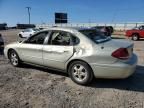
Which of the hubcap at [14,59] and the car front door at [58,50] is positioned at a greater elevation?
the car front door at [58,50]

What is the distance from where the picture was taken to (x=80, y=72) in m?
5.57

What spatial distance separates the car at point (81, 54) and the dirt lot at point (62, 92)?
13.7 inches

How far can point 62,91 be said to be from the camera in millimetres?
5188

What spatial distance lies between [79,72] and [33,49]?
1.89 meters

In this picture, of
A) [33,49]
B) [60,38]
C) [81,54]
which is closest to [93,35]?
[81,54]

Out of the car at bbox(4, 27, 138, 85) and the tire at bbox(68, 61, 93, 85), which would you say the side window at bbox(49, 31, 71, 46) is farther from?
the tire at bbox(68, 61, 93, 85)

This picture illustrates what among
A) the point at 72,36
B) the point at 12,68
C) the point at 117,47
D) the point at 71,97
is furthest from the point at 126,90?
the point at 12,68

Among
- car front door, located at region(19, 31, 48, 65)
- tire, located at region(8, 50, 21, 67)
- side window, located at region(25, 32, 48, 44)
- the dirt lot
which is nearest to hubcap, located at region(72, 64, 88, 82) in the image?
the dirt lot

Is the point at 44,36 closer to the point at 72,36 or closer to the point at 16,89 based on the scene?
the point at 72,36

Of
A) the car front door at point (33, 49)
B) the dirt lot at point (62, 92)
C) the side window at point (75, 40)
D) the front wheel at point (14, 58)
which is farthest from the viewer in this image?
the front wheel at point (14, 58)

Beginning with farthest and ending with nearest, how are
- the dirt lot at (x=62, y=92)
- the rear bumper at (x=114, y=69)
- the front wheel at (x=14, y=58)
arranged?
the front wheel at (x=14, y=58)
the rear bumper at (x=114, y=69)
the dirt lot at (x=62, y=92)

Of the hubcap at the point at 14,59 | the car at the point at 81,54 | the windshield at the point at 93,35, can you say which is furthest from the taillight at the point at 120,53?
the hubcap at the point at 14,59

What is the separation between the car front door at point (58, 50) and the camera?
580cm

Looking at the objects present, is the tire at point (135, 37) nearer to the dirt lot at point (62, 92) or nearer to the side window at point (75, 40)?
the dirt lot at point (62, 92)
